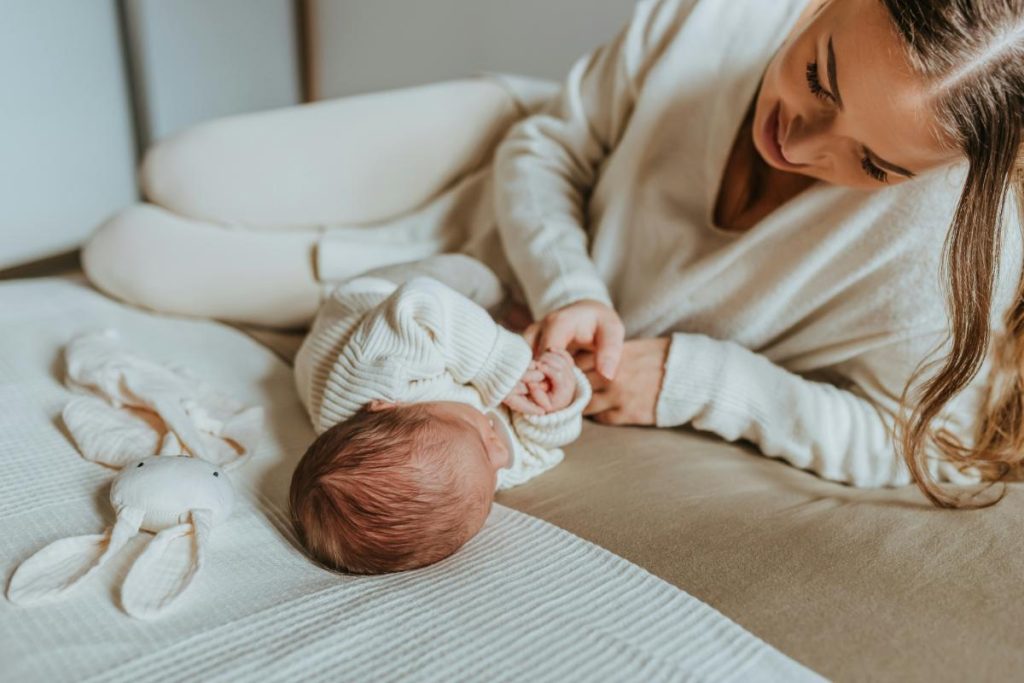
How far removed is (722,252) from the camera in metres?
1.07

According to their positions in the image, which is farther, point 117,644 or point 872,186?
point 872,186

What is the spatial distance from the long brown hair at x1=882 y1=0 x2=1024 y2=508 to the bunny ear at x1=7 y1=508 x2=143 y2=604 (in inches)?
28.9

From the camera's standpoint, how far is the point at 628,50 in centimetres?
117

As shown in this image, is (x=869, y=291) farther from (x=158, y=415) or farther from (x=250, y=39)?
(x=250, y=39)

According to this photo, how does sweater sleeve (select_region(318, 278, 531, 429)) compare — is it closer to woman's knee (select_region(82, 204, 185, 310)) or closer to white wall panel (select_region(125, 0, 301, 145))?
woman's knee (select_region(82, 204, 185, 310))

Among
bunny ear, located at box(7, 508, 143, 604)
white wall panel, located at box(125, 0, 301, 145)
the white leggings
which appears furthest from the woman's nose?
white wall panel, located at box(125, 0, 301, 145)

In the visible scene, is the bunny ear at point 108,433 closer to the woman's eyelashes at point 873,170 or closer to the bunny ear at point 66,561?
the bunny ear at point 66,561

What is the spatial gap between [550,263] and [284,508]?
1.48 feet

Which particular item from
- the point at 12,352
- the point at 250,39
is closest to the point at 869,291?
the point at 12,352

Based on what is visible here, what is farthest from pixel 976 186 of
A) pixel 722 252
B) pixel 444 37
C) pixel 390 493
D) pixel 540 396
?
pixel 444 37

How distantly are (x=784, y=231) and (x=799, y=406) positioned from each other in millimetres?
214

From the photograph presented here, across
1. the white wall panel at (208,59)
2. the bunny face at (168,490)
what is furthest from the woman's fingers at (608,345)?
the white wall panel at (208,59)

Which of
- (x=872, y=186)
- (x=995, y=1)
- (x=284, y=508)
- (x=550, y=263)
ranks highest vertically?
(x=995, y=1)

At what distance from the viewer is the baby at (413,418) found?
72cm
